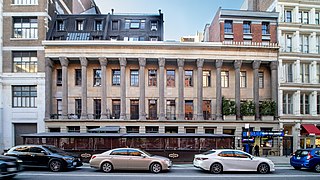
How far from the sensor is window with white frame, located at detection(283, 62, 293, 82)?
33169 mm

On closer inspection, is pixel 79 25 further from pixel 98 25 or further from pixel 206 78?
pixel 206 78

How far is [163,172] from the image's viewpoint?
1602 cm

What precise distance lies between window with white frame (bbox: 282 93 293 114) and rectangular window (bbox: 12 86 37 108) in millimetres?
30110

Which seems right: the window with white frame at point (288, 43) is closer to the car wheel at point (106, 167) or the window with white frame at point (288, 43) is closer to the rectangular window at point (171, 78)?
the rectangular window at point (171, 78)

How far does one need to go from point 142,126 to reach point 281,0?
23061mm

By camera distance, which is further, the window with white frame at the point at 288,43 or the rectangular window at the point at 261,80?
the rectangular window at the point at 261,80

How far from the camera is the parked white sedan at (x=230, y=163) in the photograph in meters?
15.7

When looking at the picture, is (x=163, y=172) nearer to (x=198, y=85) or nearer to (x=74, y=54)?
(x=198, y=85)

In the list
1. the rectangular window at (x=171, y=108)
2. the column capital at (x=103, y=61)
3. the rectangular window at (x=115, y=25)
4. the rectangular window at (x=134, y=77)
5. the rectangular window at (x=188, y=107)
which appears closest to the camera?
the column capital at (x=103, y=61)

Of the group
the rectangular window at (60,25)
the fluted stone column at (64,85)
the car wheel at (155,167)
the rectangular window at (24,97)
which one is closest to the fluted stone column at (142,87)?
the fluted stone column at (64,85)

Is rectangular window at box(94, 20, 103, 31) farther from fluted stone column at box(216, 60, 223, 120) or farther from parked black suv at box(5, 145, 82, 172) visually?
parked black suv at box(5, 145, 82, 172)

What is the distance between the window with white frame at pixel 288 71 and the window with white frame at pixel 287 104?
1.99m

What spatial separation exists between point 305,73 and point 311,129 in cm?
704

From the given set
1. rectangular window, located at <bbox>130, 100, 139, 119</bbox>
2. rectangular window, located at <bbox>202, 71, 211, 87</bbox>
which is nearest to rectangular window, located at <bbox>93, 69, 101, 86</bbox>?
rectangular window, located at <bbox>130, 100, 139, 119</bbox>
